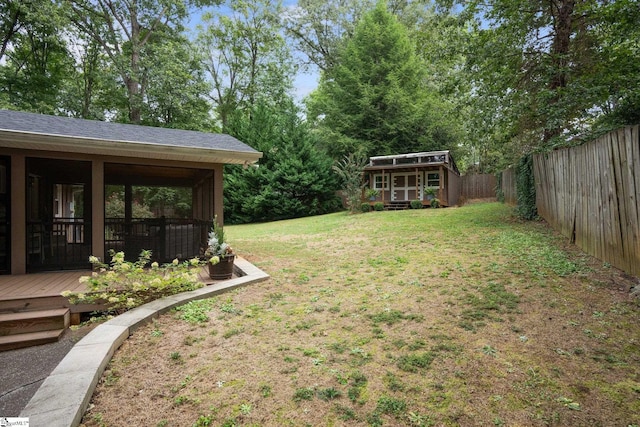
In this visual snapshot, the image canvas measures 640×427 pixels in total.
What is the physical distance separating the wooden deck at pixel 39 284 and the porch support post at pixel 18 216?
24 centimetres

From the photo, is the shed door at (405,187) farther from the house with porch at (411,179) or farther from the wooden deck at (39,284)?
the wooden deck at (39,284)

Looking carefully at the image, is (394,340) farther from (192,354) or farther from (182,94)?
(182,94)

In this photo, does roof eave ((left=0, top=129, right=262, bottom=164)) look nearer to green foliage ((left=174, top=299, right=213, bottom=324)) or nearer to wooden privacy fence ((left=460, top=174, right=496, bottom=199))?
green foliage ((left=174, top=299, right=213, bottom=324))

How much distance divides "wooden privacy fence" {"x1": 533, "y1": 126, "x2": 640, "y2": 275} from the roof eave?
5735 mm

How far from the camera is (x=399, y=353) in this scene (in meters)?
2.99

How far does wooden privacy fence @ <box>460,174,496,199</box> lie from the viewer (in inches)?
877

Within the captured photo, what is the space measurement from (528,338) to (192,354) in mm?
3193

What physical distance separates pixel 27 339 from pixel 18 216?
2.82 meters

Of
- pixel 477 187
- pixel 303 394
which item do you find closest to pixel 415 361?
pixel 303 394

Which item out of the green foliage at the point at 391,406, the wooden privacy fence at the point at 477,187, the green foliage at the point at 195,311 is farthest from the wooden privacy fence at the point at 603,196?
the wooden privacy fence at the point at 477,187

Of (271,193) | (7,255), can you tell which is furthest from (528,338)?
(271,193)

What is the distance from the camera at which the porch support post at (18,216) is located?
213 inches

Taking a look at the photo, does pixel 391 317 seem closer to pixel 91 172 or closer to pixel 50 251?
pixel 91 172

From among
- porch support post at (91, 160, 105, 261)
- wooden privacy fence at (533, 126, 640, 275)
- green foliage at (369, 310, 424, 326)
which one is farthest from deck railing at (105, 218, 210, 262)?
wooden privacy fence at (533, 126, 640, 275)
